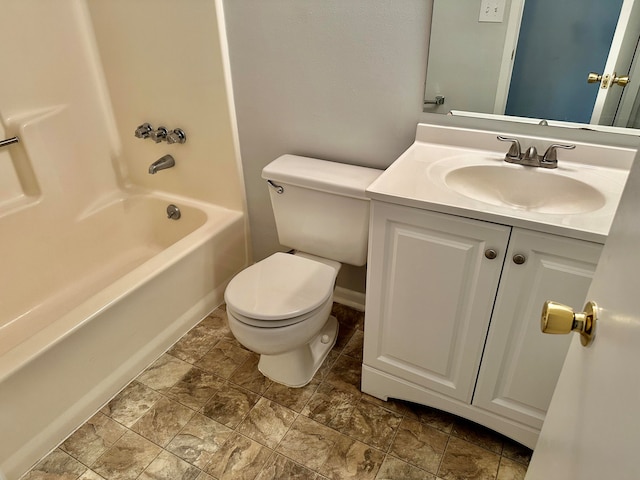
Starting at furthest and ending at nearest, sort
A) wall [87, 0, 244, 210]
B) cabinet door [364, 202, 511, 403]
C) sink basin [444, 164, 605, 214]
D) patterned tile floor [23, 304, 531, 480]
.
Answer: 1. wall [87, 0, 244, 210]
2. patterned tile floor [23, 304, 531, 480]
3. sink basin [444, 164, 605, 214]
4. cabinet door [364, 202, 511, 403]

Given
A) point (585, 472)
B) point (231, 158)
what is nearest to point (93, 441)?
point (231, 158)

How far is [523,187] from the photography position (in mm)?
1433

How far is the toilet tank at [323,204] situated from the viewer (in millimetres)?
1670

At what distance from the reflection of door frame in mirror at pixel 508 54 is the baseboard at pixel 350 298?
1.01m

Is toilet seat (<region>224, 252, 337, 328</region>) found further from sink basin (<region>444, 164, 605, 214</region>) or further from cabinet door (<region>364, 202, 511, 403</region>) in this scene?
sink basin (<region>444, 164, 605, 214</region>)

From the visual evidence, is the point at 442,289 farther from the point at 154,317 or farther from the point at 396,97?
the point at 154,317

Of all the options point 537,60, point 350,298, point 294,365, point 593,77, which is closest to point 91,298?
point 294,365

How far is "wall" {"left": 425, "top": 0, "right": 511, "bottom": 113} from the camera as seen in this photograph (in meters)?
1.44

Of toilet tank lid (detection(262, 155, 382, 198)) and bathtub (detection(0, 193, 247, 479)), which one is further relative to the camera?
toilet tank lid (detection(262, 155, 382, 198))

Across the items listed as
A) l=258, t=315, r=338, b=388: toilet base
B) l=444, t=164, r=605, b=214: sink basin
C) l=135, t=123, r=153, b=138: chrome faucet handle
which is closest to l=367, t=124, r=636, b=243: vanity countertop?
l=444, t=164, r=605, b=214: sink basin

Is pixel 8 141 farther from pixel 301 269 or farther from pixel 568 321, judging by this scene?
pixel 568 321

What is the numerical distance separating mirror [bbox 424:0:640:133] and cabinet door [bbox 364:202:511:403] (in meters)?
0.53

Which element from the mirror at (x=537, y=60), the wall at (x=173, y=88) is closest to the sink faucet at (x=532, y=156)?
the mirror at (x=537, y=60)

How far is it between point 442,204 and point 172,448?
1.19m
